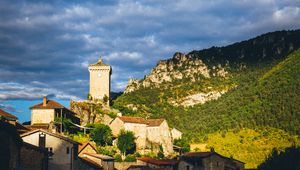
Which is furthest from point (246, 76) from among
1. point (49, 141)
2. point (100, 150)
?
point (49, 141)

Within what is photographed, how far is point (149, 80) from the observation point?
183m

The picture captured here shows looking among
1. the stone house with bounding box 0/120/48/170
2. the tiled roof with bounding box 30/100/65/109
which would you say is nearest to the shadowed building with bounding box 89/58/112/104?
the tiled roof with bounding box 30/100/65/109

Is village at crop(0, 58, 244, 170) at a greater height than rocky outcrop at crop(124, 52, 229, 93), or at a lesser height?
lesser

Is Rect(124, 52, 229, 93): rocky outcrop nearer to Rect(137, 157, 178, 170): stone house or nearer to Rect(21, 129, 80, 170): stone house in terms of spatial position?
Rect(137, 157, 178, 170): stone house

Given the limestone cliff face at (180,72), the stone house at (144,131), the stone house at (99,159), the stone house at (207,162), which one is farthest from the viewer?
the limestone cliff face at (180,72)

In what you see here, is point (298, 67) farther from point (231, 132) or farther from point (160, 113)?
point (160, 113)

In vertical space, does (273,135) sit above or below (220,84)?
below

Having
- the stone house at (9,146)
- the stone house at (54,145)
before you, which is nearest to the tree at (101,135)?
the stone house at (54,145)

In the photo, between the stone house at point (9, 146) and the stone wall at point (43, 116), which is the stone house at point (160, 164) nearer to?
the stone wall at point (43, 116)

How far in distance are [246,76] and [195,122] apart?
1635 inches

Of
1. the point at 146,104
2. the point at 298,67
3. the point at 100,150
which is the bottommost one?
the point at 100,150

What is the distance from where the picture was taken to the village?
165 ft

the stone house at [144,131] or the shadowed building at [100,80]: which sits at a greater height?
the shadowed building at [100,80]

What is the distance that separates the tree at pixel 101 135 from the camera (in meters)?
80.6
